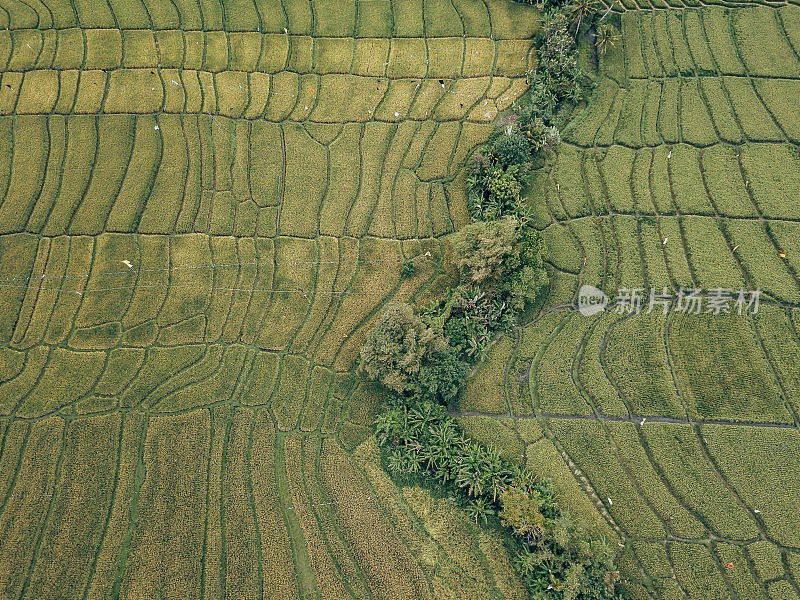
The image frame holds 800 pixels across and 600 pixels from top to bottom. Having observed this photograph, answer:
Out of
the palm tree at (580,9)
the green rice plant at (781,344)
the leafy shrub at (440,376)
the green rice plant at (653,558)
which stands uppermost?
the palm tree at (580,9)

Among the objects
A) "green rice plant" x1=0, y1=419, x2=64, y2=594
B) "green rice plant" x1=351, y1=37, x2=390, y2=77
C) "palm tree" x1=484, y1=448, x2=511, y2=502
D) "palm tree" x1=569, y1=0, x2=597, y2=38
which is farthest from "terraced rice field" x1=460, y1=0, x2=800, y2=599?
"green rice plant" x1=0, y1=419, x2=64, y2=594

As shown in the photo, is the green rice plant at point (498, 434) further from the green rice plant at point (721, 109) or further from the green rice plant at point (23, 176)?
the green rice plant at point (23, 176)

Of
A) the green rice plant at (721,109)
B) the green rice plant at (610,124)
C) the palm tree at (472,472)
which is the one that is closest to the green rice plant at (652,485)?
the palm tree at (472,472)

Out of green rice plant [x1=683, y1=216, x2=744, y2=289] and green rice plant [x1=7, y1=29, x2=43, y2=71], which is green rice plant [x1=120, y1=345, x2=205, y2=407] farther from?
green rice plant [x1=683, y1=216, x2=744, y2=289]

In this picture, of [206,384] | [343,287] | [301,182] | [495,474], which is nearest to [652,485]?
[495,474]

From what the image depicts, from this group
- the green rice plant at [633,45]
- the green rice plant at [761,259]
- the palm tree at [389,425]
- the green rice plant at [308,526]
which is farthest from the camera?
the green rice plant at [633,45]

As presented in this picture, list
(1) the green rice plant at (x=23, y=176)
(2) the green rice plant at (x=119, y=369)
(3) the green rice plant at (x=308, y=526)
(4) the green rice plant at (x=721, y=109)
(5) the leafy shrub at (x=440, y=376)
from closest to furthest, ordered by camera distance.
→ (3) the green rice plant at (x=308, y=526), (5) the leafy shrub at (x=440, y=376), (2) the green rice plant at (x=119, y=369), (1) the green rice plant at (x=23, y=176), (4) the green rice plant at (x=721, y=109)

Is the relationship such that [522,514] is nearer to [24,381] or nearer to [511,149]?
[511,149]
